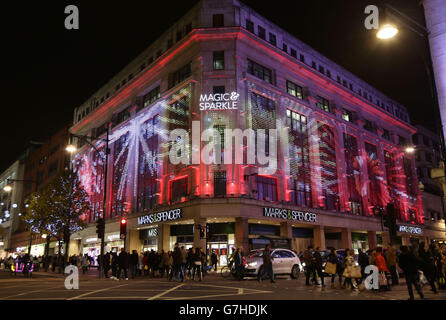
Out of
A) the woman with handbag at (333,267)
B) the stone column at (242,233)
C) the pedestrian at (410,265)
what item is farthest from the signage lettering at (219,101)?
the pedestrian at (410,265)

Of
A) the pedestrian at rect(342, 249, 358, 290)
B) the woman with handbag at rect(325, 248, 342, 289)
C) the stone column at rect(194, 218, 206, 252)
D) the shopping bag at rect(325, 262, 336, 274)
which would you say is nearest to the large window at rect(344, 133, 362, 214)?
the stone column at rect(194, 218, 206, 252)

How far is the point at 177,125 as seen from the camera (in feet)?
123

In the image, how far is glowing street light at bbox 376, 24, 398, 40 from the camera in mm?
8484

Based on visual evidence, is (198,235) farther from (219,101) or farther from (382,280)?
(382,280)

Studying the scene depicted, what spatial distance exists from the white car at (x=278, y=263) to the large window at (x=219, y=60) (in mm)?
20686

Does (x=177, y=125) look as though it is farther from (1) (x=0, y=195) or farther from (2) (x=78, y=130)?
(1) (x=0, y=195)

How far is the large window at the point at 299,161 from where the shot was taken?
38.4m

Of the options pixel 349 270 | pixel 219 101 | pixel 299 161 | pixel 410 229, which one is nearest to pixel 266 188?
pixel 299 161

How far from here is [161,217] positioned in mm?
35938

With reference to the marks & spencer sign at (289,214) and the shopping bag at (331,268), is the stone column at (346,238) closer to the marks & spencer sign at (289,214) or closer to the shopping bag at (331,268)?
the marks & spencer sign at (289,214)

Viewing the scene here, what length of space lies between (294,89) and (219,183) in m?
16.2

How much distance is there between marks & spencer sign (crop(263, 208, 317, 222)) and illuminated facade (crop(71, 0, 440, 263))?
12 cm
